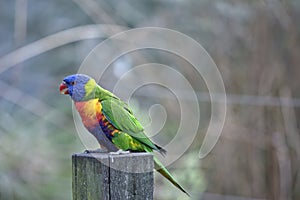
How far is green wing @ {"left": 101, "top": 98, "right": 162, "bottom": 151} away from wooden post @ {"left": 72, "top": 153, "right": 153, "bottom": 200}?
21cm

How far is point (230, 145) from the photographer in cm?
414

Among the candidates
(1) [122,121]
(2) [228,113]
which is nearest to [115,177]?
(1) [122,121]

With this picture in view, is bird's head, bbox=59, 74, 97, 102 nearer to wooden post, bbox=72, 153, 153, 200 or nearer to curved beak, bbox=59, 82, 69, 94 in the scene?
curved beak, bbox=59, 82, 69, 94

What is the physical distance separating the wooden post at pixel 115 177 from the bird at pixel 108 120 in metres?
0.20

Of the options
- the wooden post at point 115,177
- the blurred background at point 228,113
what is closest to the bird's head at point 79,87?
the wooden post at point 115,177

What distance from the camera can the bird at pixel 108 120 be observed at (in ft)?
5.39

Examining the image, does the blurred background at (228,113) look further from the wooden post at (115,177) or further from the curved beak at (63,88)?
the wooden post at (115,177)

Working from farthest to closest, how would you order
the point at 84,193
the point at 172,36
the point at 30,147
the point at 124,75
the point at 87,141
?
1. the point at 172,36
2. the point at 124,75
3. the point at 30,147
4. the point at 87,141
5. the point at 84,193

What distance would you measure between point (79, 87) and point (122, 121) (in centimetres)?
16

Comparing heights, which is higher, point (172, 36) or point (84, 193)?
point (172, 36)

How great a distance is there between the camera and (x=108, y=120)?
1652 mm

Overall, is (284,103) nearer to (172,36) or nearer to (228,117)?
(228,117)

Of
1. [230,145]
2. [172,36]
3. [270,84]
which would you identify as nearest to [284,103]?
[270,84]

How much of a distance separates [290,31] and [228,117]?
735 mm
